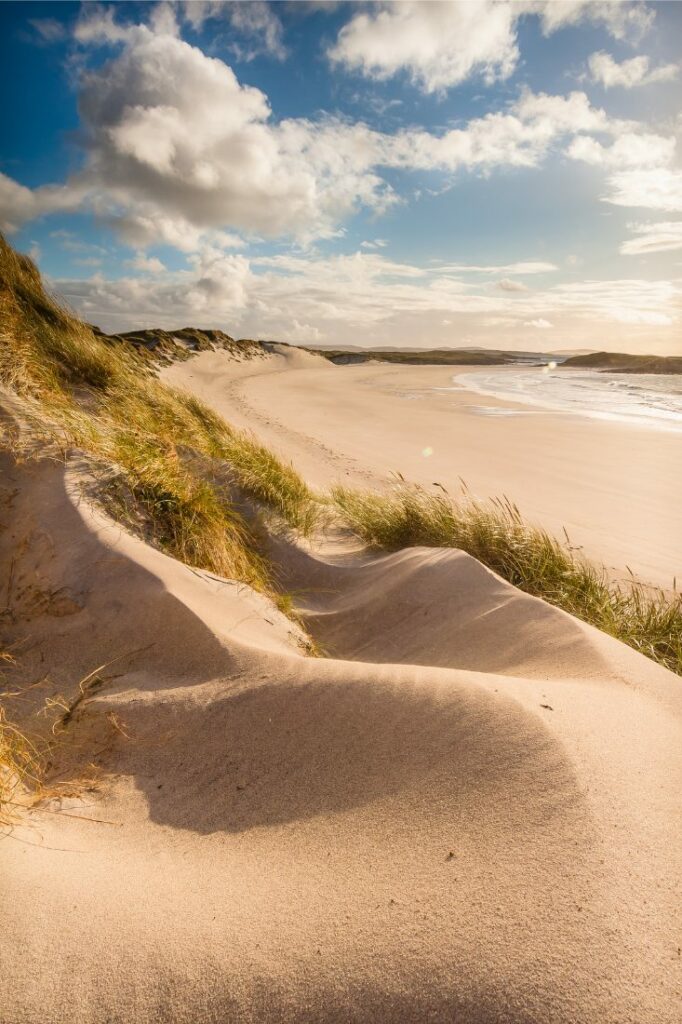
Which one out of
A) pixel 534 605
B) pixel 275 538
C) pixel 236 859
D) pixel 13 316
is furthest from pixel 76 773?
pixel 13 316

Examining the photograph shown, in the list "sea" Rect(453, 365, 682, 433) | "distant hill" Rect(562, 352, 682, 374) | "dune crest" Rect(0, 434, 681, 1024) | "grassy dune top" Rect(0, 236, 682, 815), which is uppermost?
"distant hill" Rect(562, 352, 682, 374)

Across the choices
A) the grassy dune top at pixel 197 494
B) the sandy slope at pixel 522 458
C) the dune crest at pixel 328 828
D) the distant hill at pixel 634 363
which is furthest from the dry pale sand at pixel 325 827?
the distant hill at pixel 634 363

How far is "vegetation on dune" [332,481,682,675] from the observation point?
3664 millimetres

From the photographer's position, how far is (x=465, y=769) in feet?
5.61

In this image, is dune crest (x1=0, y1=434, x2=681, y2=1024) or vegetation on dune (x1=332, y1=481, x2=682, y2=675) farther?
vegetation on dune (x1=332, y1=481, x2=682, y2=675)

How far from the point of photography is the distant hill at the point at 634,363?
34.2 meters

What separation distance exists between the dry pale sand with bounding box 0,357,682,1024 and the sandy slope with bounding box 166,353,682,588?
3.95m

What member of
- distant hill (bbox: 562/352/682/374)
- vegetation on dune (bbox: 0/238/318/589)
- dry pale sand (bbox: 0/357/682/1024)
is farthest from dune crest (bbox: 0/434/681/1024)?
distant hill (bbox: 562/352/682/374)

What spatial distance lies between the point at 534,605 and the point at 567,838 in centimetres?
173

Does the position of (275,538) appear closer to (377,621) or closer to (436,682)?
(377,621)

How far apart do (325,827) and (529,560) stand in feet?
10.4

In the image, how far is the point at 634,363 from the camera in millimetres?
42000

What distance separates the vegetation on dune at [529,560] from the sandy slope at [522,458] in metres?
1.29

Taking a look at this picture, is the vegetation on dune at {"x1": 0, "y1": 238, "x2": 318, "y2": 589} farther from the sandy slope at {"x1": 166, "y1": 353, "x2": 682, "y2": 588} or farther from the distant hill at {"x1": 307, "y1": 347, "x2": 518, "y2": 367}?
the distant hill at {"x1": 307, "y1": 347, "x2": 518, "y2": 367}
